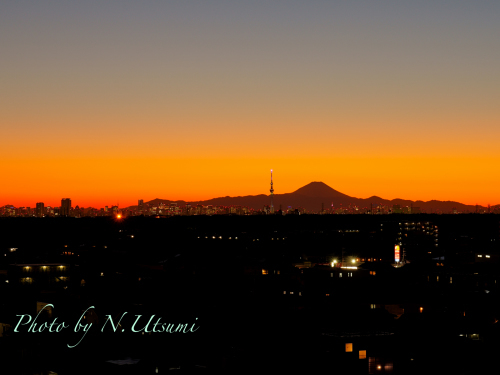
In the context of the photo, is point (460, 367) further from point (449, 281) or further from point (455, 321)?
point (449, 281)

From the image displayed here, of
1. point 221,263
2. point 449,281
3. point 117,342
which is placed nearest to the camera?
point 117,342

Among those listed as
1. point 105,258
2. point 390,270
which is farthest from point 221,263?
point 390,270

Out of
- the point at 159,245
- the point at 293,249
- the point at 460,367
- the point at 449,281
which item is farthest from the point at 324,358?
the point at 159,245

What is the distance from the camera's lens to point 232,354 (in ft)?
73.8

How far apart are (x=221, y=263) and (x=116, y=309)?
88.8 ft

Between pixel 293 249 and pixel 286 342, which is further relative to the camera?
pixel 293 249

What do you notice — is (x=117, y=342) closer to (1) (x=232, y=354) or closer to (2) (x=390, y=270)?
(1) (x=232, y=354)

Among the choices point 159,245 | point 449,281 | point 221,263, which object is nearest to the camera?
point 449,281

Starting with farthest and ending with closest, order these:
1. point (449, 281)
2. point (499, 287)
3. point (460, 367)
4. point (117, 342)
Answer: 1. point (449, 281)
2. point (499, 287)
3. point (460, 367)
4. point (117, 342)

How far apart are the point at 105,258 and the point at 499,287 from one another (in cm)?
3276

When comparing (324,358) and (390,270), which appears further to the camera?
(390,270)

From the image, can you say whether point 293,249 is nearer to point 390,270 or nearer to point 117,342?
point 390,270

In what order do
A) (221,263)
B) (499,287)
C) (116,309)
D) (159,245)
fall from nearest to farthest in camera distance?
(116,309)
(499,287)
(221,263)
(159,245)

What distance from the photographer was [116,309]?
97.2 ft
